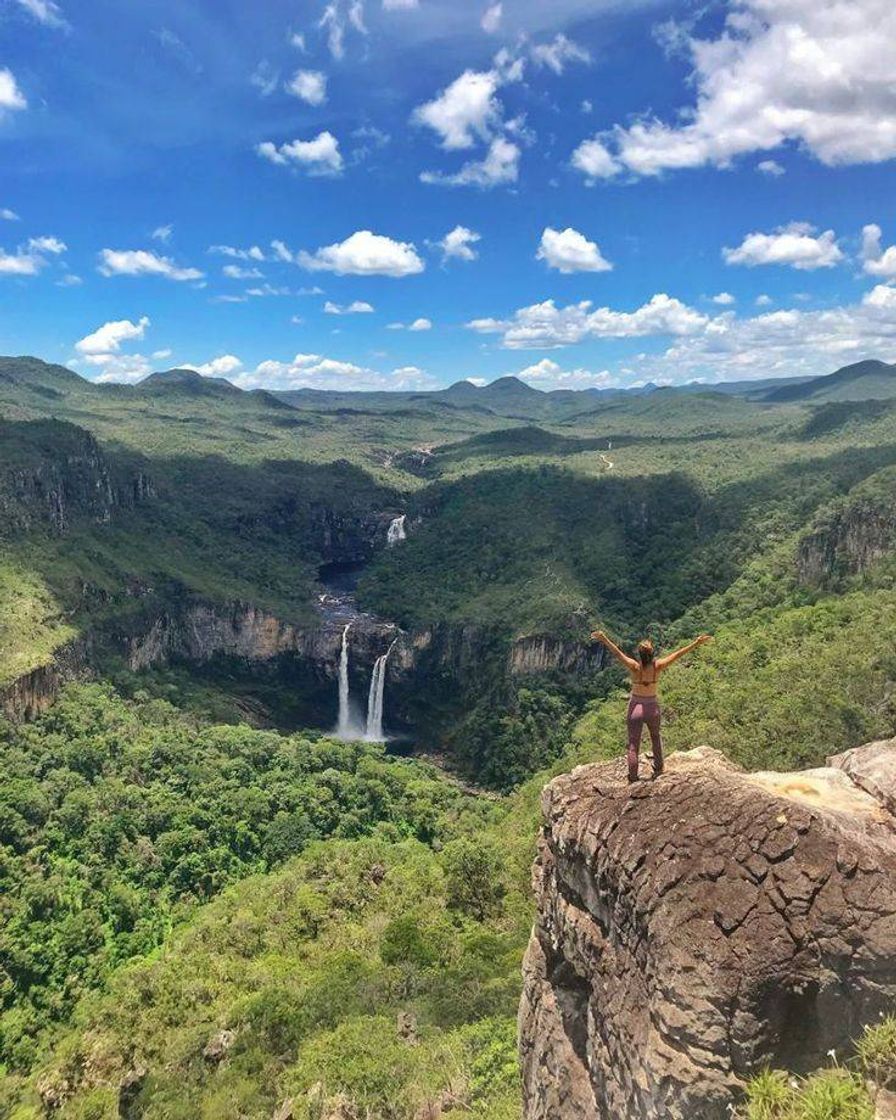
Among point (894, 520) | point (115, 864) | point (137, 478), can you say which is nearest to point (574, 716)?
point (894, 520)

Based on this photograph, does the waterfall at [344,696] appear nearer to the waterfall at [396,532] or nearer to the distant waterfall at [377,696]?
the distant waterfall at [377,696]

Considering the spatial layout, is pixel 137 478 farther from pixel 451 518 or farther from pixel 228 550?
pixel 451 518

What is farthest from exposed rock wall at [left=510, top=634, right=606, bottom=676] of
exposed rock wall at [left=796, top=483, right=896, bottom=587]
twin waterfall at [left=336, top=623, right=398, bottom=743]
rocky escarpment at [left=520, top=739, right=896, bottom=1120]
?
rocky escarpment at [left=520, top=739, right=896, bottom=1120]

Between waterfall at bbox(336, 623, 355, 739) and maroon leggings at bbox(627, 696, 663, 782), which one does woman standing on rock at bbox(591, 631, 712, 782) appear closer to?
maroon leggings at bbox(627, 696, 663, 782)

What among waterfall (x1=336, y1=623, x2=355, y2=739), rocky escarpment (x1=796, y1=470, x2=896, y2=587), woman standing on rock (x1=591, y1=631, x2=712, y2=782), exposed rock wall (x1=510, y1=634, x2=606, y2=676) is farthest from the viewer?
waterfall (x1=336, y1=623, x2=355, y2=739)

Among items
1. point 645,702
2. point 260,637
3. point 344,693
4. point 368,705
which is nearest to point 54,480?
point 260,637
